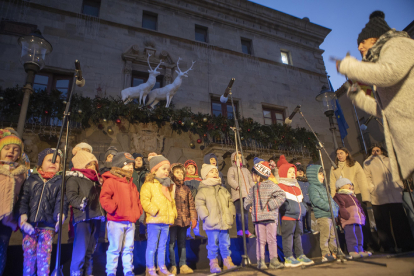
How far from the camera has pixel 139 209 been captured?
367 cm

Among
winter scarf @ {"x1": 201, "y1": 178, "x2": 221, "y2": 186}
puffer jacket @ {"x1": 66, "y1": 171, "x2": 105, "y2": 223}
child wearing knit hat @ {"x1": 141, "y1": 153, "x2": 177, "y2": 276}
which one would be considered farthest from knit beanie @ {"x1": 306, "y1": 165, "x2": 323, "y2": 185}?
puffer jacket @ {"x1": 66, "y1": 171, "x2": 105, "y2": 223}

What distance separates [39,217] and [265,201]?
3.14 meters

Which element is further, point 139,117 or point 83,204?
point 139,117

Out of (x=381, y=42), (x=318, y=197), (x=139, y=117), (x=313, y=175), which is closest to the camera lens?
(x=381, y=42)

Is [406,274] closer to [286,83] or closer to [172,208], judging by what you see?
[172,208]

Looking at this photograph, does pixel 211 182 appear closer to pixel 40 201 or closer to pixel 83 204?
pixel 83 204

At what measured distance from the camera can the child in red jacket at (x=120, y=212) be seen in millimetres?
3178

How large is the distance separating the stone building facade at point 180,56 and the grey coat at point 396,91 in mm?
7264

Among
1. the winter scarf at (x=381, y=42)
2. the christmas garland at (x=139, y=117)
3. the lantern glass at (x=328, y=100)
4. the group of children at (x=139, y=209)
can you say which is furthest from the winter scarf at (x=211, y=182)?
the christmas garland at (x=139, y=117)

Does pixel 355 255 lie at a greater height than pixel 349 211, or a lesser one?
lesser

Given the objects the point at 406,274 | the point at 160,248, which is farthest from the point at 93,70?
the point at 406,274

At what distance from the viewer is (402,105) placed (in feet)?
5.25

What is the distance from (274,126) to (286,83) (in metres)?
4.16

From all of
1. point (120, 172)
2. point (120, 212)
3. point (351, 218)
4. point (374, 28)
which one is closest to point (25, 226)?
point (120, 212)
